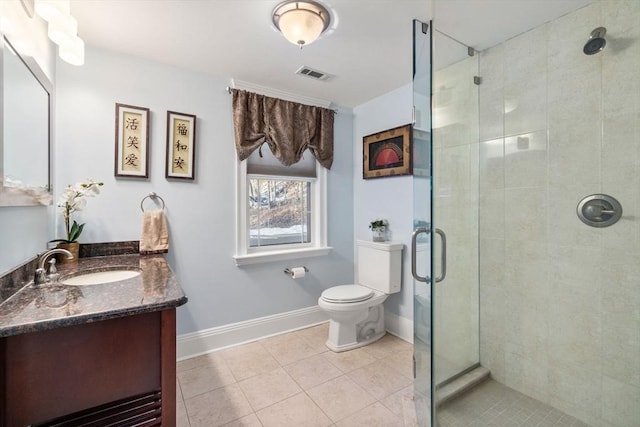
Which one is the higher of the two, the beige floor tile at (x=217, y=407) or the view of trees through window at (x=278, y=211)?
the view of trees through window at (x=278, y=211)

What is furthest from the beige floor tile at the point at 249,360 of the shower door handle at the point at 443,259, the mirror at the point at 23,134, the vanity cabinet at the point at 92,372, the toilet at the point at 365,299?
the mirror at the point at 23,134

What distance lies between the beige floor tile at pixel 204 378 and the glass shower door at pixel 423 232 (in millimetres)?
1209

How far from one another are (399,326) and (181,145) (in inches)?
93.8

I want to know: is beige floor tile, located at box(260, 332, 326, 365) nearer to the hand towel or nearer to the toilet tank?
the toilet tank

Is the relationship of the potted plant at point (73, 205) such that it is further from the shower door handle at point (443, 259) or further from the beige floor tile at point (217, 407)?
the shower door handle at point (443, 259)

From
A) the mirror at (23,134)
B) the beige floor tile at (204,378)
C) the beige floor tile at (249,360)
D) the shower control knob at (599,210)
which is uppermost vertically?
the mirror at (23,134)

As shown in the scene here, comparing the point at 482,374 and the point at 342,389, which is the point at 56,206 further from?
the point at 482,374

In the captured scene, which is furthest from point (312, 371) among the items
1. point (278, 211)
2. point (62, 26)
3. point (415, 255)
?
point (62, 26)

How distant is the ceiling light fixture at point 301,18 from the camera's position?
150cm

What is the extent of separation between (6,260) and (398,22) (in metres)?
2.18

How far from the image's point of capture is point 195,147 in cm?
229

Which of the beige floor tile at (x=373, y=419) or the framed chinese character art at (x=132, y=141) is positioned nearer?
the beige floor tile at (x=373, y=419)

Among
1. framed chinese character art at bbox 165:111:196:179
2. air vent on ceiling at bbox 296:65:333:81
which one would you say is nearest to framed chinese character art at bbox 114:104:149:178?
framed chinese character art at bbox 165:111:196:179

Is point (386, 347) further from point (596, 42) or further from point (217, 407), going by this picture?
point (596, 42)
